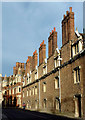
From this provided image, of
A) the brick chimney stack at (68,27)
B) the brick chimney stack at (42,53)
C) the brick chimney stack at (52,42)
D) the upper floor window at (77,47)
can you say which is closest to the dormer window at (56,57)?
the brick chimney stack at (52,42)

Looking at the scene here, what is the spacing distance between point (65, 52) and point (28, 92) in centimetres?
2523

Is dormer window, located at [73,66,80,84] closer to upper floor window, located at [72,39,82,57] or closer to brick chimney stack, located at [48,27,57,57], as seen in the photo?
upper floor window, located at [72,39,82,57]

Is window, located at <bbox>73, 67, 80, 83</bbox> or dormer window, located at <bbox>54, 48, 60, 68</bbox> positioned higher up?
dormer window, located at <bbox>54, 48, 60, 68</bbox>

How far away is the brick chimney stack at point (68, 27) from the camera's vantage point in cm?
2509

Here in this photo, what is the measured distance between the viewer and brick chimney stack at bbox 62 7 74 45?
25.1 metres

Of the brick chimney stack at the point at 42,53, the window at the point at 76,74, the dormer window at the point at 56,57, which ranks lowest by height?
the window at the point at 76,74

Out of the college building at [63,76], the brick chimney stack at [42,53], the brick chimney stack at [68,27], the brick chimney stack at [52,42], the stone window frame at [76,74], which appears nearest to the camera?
the college building at [63,76]

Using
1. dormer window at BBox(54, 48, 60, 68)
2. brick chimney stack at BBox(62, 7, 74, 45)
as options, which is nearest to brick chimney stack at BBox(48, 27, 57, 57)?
dormer window at BBox(54, 48, 60, 68)

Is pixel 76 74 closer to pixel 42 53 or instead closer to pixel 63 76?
pixel 63 76

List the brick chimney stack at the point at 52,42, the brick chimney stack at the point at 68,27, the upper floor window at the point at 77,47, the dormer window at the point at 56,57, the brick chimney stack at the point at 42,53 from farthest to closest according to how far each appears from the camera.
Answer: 1. the brick chimney stack at the point at 42,53
2. the brick chimney stack at the point at 52,42
3. the dormer window at the point at 56,57
4. the brick chimney stack at the point at 68,27
5. the upper floor window at the point at 77,47

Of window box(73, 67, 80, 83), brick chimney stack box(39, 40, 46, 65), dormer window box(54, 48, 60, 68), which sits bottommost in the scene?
window box(73, 67, 80, 83)

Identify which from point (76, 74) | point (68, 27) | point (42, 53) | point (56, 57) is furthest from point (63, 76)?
point (42, 53)

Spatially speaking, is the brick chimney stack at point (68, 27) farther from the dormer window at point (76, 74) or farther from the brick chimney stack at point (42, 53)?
the brick chimney stack at point (42, 53)

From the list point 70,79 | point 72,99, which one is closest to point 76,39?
point 70,79
